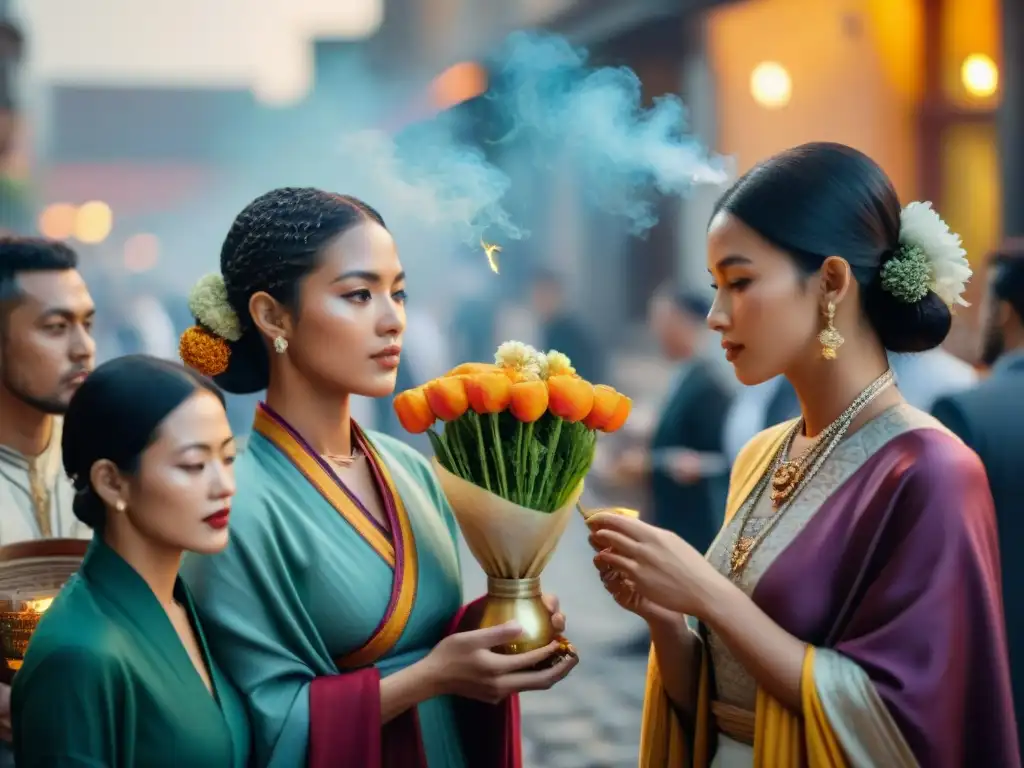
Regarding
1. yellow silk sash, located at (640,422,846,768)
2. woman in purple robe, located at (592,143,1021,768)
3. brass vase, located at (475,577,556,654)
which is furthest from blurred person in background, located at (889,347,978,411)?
brass vase, located at (475,577,556,654)

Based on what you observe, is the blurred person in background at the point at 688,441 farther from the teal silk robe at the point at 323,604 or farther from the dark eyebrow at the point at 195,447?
the dark eyebrow at the point at 195,447

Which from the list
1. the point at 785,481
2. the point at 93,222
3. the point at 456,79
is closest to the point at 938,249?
the point at 785,481

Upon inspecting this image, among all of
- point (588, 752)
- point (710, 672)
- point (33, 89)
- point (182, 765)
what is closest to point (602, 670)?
point (588, 752)

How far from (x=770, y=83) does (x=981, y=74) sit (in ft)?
4.72

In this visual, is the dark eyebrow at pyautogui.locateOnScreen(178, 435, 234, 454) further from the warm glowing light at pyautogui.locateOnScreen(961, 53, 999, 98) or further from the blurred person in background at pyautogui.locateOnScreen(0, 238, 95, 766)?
the warm glowing light at pyautogui.locateOnScreen(961, 53, 999, 98)

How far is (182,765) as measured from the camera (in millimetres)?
1917

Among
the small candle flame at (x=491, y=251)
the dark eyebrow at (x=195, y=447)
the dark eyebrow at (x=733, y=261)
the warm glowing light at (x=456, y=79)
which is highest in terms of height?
the warm glowing light at (x=456, y=79)

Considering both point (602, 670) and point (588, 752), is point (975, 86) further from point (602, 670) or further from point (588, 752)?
point (588, 752)

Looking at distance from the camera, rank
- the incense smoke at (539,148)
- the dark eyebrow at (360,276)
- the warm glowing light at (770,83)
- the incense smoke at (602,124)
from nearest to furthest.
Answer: the dark eyebrow at (360,276), the incense smoke at (539,148), the incense smoke at (602,124), the warm glowing light at (770,83)

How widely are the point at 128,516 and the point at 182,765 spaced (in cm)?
38

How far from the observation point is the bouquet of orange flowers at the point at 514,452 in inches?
86.2

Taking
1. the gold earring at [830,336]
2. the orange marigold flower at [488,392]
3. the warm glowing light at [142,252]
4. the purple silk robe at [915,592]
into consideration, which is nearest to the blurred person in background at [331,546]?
the orange marigold flower at [488,392]

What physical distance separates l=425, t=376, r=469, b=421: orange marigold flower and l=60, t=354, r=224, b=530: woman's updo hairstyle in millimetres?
408

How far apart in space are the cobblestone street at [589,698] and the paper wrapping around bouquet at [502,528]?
9.82ft
